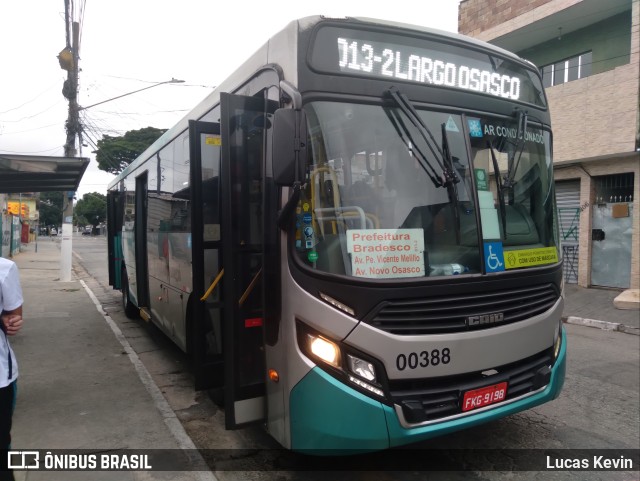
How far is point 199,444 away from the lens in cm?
389

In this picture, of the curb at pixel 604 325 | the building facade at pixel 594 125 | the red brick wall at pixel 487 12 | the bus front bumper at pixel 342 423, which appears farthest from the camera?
the red brick wall at pixel 487 12

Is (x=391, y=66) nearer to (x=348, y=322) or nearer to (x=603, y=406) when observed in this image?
(x=348, y=322)

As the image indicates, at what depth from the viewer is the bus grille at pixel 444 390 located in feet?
9.14

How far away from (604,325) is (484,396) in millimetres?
7867

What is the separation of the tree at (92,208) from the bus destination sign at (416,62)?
80158 millimetres

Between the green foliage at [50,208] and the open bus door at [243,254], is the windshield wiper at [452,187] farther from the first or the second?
the green foliage at [50,208]

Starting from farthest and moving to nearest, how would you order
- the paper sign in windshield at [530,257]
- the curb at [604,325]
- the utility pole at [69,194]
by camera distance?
1. the utility pole at [69,194]
2. the curb at [604,325]
3. the paper sign in windshield at [530,257]

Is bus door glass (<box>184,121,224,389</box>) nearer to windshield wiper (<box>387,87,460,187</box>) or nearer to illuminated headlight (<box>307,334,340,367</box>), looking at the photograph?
illuminated headlight (<box>307,334,340,367</box>)

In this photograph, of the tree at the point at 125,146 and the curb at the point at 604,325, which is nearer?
the curb at the point at 604,325

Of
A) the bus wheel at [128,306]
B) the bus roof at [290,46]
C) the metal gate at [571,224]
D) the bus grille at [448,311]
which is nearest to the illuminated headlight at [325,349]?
the bus grille at [448,311]

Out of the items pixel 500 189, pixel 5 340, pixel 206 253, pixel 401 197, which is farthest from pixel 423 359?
pixel 5 340

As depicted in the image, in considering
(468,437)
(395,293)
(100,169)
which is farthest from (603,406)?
(100,169)

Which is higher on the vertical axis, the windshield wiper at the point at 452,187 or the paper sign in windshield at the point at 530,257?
the windshield wiper at the point at 452,187

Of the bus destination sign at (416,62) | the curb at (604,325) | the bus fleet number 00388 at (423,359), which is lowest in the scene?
the curb at (604,325)
